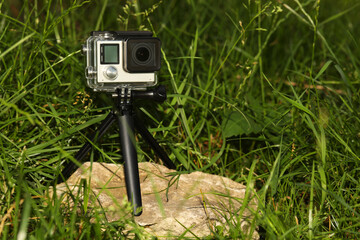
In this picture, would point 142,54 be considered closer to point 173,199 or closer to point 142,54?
point 142,54

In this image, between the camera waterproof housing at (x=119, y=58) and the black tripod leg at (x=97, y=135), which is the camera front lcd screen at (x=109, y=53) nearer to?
the camera waterproof housing at (x=119, y=58)

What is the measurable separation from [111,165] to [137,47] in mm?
710

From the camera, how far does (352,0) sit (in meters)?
3.82

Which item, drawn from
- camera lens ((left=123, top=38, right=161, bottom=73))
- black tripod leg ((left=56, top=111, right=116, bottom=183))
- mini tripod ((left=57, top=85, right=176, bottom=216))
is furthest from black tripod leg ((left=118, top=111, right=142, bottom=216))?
camera lens ((left=123, top=38, right=161, bottom=73))

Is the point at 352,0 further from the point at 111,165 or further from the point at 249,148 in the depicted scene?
the point at 111,165

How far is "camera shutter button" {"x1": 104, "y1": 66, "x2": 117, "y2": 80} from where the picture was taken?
7.04 ft

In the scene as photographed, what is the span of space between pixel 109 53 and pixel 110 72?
8 centimetres

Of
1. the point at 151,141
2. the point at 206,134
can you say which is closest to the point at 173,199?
the point at 151,141

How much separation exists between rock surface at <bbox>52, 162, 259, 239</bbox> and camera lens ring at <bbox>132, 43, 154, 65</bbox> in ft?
1.72

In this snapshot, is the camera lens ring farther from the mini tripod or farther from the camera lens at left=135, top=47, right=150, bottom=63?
the mini tripod

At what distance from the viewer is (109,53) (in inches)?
84.1

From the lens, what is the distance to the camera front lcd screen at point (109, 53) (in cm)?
212

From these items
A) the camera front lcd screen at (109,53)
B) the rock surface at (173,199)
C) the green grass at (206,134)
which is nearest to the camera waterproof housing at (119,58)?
the camera front lcd screen at (109,53)

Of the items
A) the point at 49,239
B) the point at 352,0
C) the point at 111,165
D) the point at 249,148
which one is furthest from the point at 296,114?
the point at 49,239
